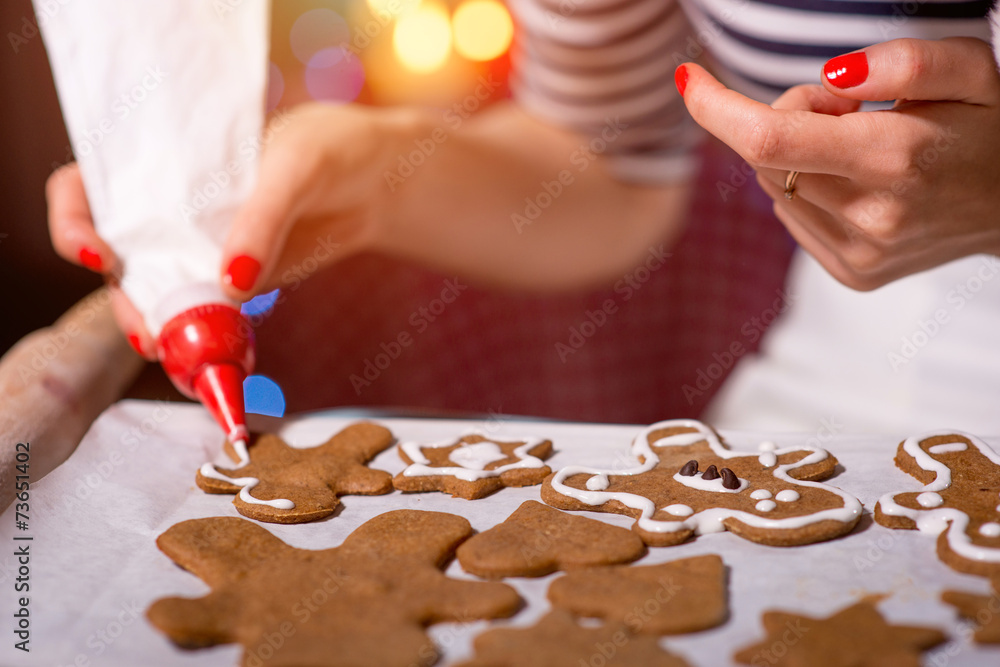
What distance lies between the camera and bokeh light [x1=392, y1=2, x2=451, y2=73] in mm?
1774

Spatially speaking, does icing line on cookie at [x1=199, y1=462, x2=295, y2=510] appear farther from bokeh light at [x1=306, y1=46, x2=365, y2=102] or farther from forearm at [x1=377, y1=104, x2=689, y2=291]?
bokeh light at [x1=306, y1=46, x2=365, y2=102]

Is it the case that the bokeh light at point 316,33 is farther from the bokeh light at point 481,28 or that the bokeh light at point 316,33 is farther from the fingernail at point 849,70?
the fingernail at point 849,70

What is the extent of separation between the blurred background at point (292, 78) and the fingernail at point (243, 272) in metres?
0.88

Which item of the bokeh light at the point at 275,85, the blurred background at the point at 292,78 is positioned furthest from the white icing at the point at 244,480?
the bokeh light at the point at 275,85

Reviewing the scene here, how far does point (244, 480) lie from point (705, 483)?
0.42 meters

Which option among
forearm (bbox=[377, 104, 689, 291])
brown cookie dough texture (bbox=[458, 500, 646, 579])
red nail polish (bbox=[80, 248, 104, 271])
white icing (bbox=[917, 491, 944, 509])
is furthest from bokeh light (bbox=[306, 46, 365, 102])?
white icing (bbox=[917, 491, 944, 509])

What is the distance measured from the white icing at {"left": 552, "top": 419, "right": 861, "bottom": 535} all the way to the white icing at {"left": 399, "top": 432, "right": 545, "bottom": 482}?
53 mm

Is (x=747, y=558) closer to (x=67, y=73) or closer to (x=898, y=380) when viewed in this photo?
(x=898, y=380)

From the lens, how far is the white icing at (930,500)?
2.11ft

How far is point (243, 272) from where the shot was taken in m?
0.83

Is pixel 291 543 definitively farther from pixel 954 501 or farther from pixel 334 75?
pixel 334 75

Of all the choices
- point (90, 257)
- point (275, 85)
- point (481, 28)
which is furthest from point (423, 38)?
point (90, 257)

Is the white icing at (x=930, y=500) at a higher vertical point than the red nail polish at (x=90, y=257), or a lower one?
lower

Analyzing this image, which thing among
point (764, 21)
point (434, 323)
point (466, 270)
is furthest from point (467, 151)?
point (434, 323)
